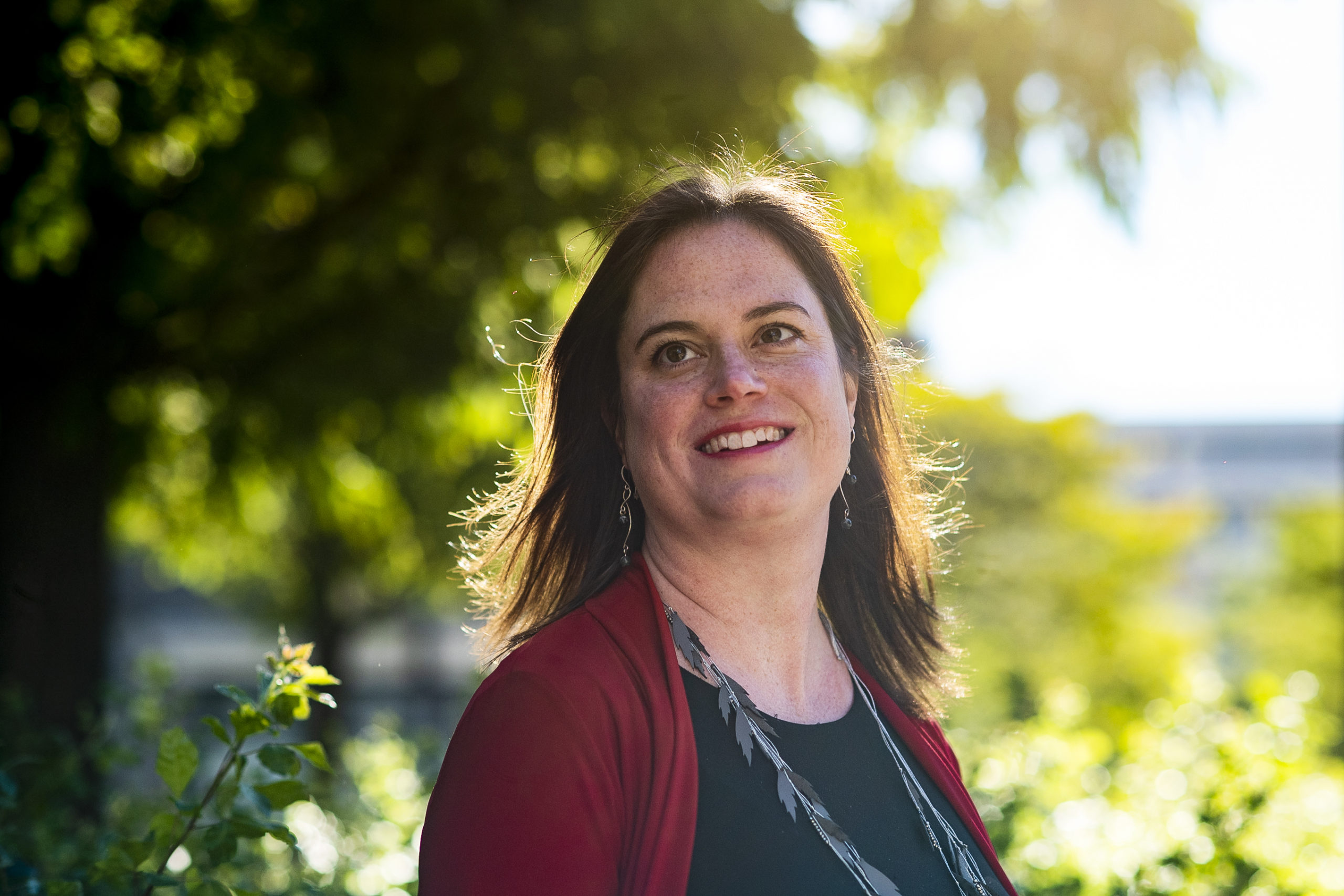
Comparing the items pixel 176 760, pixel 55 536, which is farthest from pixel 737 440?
pixel 55 536

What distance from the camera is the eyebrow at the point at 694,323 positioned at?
181 cm

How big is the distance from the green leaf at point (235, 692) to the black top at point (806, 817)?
0.75 m

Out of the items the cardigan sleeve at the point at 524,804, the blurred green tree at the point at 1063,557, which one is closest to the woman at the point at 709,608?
the cardigan sleeve at the point at 524,804

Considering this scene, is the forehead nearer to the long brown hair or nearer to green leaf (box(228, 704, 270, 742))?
the long brown hair

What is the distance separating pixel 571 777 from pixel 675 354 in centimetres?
73

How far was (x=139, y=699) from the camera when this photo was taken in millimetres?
4750

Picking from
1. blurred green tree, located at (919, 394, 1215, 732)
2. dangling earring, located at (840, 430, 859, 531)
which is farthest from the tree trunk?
blurred green tree, located at (919, 394, 1215, 732)

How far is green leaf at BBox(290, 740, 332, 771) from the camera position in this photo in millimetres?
1957

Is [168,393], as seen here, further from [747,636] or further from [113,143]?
[747,636]

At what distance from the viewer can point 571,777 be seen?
1436mm

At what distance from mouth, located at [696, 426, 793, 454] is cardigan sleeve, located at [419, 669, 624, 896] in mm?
498

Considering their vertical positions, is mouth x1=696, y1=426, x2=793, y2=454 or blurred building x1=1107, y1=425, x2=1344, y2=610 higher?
blurred building x1=1107, y1=425, x2=1344, y2=610

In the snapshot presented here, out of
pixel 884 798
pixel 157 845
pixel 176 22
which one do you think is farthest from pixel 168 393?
pixel 884 798

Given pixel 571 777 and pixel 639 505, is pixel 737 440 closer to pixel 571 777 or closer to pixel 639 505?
pixel 639 505
